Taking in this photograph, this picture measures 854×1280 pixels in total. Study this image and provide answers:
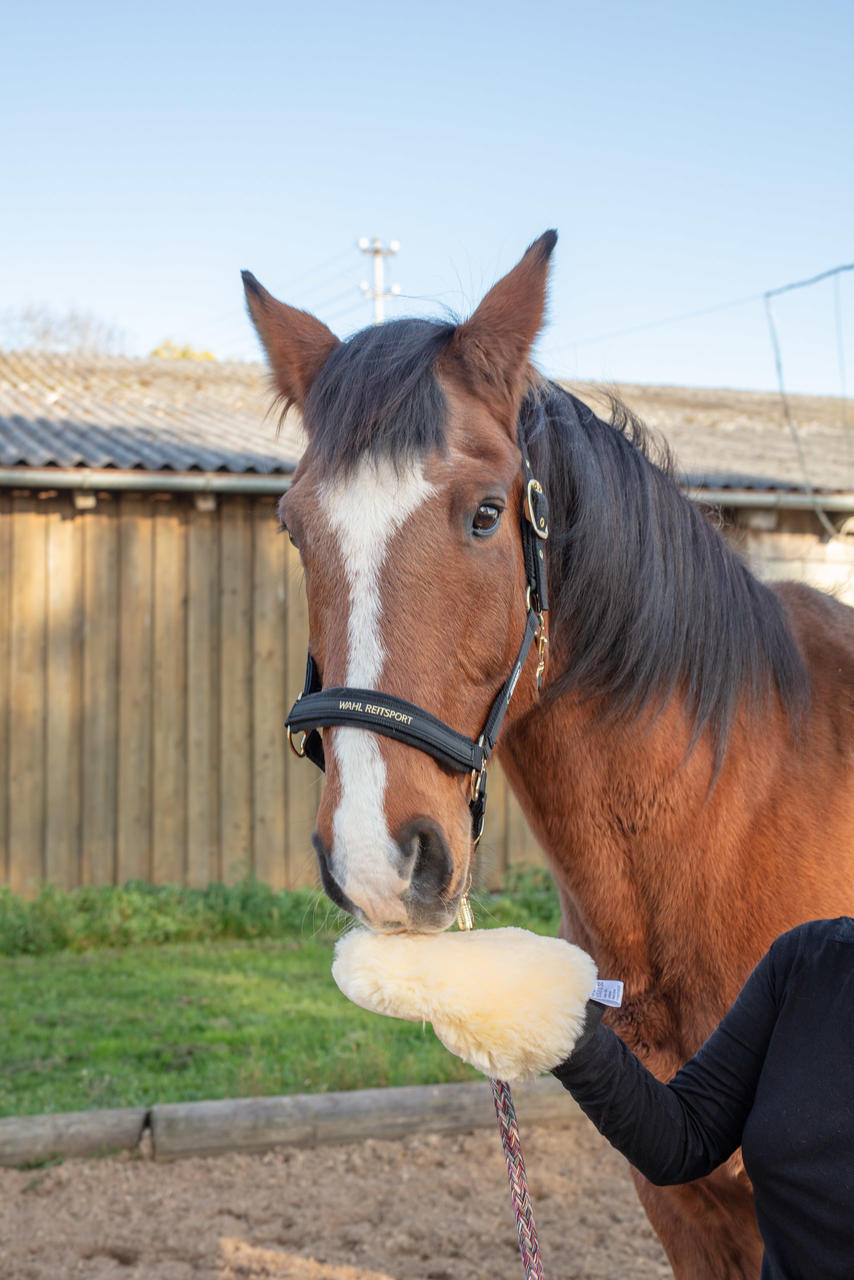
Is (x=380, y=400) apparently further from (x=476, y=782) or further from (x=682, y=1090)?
(x=682, y=1090)

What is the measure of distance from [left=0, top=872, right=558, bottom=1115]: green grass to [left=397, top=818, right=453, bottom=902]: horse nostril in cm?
179

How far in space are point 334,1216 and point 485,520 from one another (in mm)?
2881

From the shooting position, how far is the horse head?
151cm

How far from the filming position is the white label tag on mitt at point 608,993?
4.84 feet

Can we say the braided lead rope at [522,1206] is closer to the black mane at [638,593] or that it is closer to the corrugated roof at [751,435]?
the black mane at [638,593]

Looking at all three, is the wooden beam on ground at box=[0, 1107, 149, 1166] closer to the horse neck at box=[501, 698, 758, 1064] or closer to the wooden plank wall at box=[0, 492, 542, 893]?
the horse neck at box=[501, 698, 758, 1064]

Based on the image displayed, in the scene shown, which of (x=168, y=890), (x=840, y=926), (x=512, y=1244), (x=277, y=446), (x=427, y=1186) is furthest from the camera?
(x=277, y=446)

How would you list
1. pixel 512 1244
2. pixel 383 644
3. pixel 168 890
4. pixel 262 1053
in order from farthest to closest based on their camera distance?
pixel 168 890
pixel 262 1053
pixel 512 1244
pixel 383 644

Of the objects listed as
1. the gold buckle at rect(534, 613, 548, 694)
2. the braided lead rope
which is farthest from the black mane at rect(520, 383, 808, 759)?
the braided lead rope

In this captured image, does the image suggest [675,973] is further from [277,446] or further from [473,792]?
[277,446]

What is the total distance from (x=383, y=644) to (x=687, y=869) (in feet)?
2.65

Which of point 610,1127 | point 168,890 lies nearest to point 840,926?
point 610,1127

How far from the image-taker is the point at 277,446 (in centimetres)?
913

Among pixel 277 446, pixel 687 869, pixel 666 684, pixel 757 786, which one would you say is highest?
pixel 277 446
